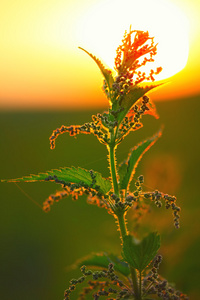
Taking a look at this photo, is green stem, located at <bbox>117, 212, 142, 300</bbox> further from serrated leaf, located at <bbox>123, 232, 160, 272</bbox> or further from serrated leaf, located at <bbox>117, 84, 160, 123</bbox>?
serrated leaf, located at <bbox>117, 84, 160, 123</bbox>

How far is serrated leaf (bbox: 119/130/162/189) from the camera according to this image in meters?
1.63

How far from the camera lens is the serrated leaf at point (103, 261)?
1685 millimetres

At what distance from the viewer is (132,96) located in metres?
1.53

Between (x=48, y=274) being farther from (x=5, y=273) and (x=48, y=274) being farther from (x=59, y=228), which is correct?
(x=59, y=228)

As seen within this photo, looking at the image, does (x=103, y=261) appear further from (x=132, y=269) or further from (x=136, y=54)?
(x=136, y=54)

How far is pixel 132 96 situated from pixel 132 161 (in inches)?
12.5

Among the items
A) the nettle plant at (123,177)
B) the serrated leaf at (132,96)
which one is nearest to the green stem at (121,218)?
the nettle plant at (123,177)

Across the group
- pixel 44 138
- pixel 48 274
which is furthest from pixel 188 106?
pixel 48 274

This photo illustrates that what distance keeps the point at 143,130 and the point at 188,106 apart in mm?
1977

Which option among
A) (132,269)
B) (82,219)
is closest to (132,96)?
(132,269)

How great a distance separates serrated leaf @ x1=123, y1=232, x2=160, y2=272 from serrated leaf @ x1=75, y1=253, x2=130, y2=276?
24 cm

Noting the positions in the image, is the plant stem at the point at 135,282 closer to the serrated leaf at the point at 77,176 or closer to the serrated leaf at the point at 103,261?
the serrated leaf at the point at 103,261

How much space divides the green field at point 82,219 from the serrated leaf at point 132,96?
48cm

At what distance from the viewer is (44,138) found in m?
11.1
